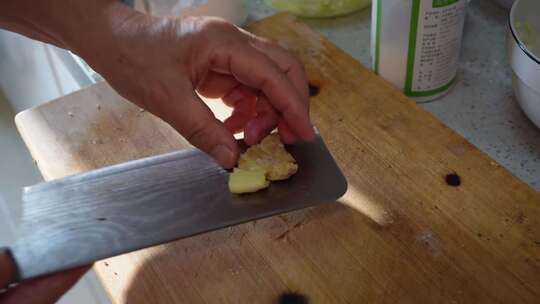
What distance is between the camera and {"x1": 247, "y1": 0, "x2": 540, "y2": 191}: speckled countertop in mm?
769

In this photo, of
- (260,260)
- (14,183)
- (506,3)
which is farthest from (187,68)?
(14,183)

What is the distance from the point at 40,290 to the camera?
0.60m

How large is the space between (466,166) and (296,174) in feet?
0.71

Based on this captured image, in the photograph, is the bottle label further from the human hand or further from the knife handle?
the knife handle

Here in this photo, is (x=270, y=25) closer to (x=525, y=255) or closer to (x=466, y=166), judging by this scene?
(x=466, y=166)

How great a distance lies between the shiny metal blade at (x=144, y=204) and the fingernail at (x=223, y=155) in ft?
0.08

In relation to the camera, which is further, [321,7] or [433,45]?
[321,7]

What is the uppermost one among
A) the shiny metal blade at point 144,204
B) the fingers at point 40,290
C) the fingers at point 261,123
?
the fingers at point 261,123

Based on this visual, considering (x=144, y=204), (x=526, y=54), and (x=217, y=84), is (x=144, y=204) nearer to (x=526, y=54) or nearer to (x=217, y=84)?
(x=217, y=84)

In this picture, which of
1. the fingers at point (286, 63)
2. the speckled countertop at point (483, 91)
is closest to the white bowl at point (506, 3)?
the speckled countertop at point (483, 91)

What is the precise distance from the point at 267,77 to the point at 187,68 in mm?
95

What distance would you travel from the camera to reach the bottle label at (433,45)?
742mm

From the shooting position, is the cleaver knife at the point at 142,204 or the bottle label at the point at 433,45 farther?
the bottle label at the point at 433,45

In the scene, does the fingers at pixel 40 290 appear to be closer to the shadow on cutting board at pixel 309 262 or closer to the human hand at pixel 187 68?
the shadow on cutting board at pixel 309 262
